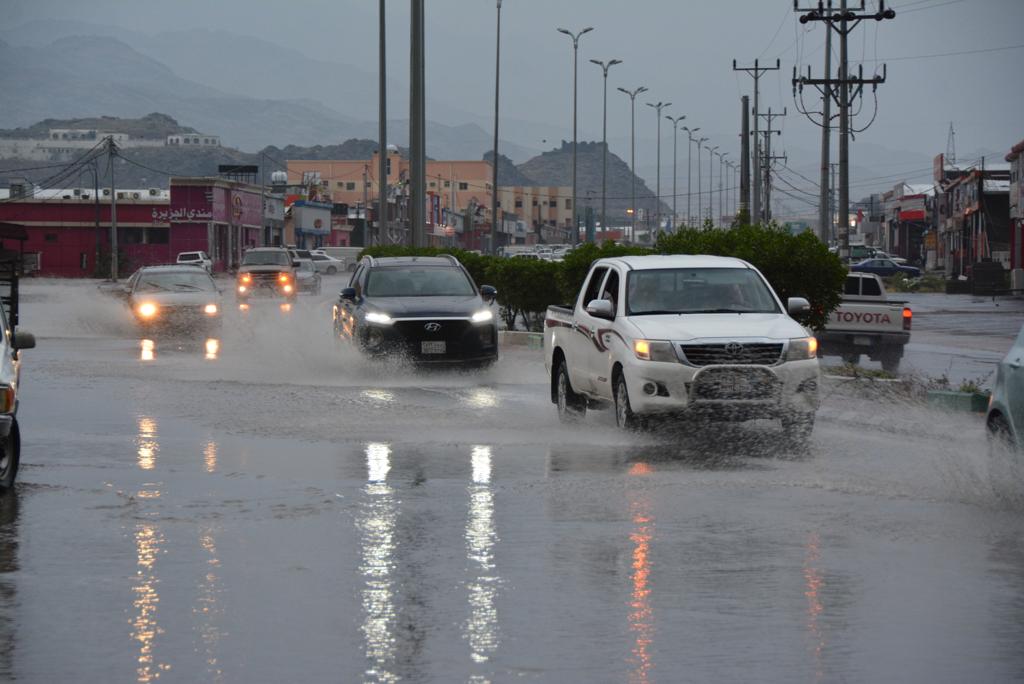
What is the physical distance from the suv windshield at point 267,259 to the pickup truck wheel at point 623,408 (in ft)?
122

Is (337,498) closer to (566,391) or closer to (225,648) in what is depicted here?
(225,648)

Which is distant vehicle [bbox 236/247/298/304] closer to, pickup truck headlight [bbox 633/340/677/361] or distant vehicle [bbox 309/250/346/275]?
pickup truck headlight [bbox 633/340/677/361]

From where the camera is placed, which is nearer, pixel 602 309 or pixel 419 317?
pixel 602 309

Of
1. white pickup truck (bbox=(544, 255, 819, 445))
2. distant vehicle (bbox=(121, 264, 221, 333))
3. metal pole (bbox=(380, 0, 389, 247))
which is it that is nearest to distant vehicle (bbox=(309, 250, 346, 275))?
metal pole (bbox=(380, 0, 389, 247))

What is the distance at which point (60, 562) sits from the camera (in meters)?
8.78

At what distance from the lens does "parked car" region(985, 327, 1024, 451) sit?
10.8m

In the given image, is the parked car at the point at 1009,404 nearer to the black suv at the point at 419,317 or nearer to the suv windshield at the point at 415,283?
the black suv at the point at 419,317

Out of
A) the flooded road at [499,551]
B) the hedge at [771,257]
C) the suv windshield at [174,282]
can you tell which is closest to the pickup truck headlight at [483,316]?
the hedge at [771,257]

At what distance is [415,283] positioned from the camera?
79.2 feet

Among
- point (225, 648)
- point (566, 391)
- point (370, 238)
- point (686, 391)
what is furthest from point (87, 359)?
point (370, 238)

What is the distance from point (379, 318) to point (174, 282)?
1420cm

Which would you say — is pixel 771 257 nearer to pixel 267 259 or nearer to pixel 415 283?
pixel 415 283

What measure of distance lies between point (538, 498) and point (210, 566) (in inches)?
123

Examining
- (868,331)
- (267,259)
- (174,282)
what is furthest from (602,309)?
(267,259)
